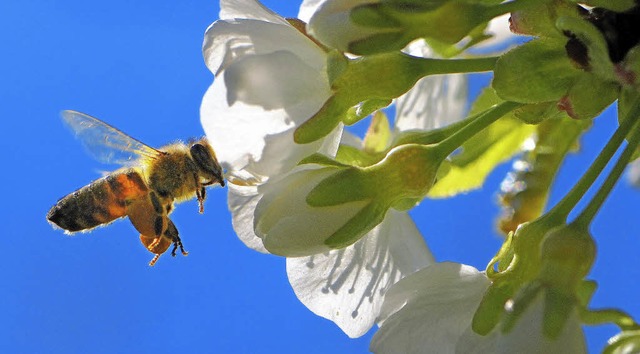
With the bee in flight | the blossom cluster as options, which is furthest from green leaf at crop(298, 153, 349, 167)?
the bee in flight

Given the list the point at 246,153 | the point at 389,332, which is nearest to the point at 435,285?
the point at 389,332

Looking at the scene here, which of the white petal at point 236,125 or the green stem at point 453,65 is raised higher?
the green stem at point 453,65

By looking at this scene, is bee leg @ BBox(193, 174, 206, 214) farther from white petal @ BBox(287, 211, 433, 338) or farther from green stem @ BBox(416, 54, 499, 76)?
green stem @ BBox(416, 54, 499, 76)

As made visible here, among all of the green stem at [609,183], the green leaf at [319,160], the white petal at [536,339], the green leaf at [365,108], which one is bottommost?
the white petal at [536,339]

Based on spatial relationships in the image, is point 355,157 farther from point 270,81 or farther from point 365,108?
point 270,81

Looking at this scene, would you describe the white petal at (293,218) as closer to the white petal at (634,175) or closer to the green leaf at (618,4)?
the green leaf at (618,4)

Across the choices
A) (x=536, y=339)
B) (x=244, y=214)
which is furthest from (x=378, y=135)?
(x=536, y=339)

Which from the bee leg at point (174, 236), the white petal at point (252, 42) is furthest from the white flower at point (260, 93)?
the bee leg at point (174, 236)
